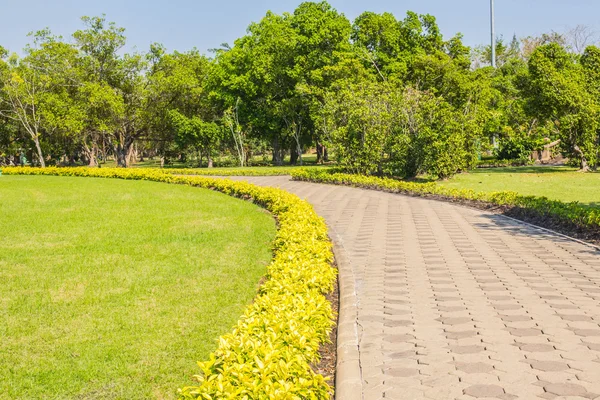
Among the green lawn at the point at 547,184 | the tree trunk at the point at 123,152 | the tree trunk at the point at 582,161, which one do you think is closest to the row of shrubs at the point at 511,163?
the tree trunk at the point at 582,161

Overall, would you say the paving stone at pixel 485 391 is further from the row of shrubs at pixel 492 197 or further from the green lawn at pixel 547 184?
the green lawn at pixel 547 184

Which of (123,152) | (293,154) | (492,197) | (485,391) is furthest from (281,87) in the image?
(485,391)

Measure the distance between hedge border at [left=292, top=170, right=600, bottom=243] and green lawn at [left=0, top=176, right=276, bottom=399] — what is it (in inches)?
209

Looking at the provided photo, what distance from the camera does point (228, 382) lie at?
3195 millimetres

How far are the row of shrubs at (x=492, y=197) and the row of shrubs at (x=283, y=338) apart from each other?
520 cm

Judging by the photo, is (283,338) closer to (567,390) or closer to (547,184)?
(567,390)

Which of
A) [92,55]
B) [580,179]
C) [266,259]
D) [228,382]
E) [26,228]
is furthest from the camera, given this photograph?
[92,55]

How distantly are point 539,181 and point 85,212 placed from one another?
662 inches

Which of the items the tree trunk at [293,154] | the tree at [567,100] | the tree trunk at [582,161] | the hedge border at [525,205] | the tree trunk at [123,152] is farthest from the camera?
the tree trunk at [293,154]

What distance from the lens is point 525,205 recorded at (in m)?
11.6

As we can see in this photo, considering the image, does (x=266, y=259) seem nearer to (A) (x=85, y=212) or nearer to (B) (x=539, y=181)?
(A) (x=85, y=212)

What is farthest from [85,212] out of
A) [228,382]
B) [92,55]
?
[92,55]

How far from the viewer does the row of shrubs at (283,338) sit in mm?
3234

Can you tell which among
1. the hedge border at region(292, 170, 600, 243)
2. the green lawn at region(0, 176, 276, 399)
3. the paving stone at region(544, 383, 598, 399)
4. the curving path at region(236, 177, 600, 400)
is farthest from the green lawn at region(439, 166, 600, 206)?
the paving stone at region(544, 383, 598, 399)
